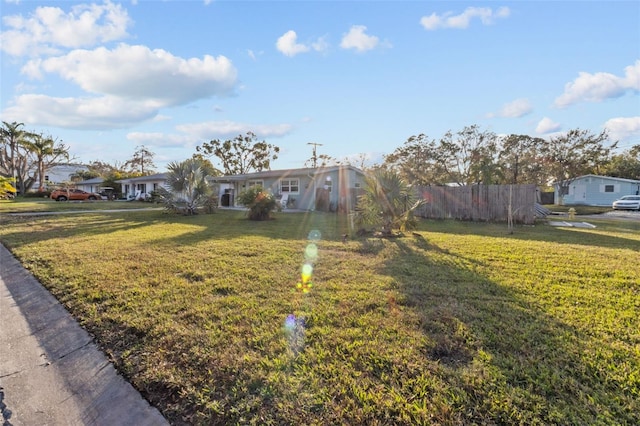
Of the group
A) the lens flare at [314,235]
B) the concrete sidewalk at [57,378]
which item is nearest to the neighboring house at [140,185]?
the lens flare at [314,235]

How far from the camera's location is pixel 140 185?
38281 millimetres

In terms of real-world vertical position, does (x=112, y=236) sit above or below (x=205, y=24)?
below

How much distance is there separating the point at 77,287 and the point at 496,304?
5827mm

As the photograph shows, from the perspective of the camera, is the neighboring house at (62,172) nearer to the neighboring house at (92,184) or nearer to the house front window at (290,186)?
the neighboring house at (92,184)

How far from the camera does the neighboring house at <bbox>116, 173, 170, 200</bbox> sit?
34322 mm

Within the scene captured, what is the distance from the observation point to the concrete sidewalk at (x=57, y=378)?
2357 millimetres

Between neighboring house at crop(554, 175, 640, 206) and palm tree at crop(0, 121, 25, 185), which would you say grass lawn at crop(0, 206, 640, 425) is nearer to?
neighboring house at crop(554, 175, 640, 206)

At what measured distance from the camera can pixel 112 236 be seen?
9.55 metres

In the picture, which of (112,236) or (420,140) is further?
(420,140)

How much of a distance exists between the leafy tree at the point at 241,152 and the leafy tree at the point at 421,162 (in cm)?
1903

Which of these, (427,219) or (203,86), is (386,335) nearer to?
(427,219)

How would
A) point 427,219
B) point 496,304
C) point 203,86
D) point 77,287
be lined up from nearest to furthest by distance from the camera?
1. point 496,304
2. point 77,287
3. point 427,219
4. point 203,86

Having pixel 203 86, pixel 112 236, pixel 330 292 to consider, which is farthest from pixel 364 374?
pixel 203 86

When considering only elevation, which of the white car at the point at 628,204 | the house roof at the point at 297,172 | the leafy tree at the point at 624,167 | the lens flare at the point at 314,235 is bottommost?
the lens flare at the point at 314,235
